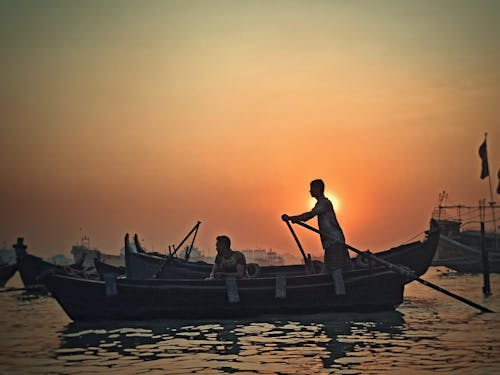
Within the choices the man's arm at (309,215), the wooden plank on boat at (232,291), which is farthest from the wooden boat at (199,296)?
the man's arm at (309,215)

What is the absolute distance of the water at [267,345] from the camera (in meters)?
10.1

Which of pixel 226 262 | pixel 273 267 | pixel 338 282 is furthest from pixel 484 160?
pixel 226 262

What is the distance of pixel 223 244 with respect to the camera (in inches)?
665

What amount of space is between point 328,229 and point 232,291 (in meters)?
2.87

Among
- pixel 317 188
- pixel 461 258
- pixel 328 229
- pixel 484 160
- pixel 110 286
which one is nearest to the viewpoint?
pixel 110 286

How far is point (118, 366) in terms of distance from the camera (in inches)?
411

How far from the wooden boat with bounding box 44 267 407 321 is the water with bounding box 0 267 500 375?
12.3 inches

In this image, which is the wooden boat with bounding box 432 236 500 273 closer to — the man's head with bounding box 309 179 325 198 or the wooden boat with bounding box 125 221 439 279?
the wooden boat with bounding box 125 221 439 279

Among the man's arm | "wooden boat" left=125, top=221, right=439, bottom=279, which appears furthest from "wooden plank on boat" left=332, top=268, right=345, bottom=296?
"wooden boat" left=125, top=221, right=439, bottom=279

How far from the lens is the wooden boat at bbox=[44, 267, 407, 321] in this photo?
1622cm

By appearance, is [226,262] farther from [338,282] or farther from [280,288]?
[338,282]

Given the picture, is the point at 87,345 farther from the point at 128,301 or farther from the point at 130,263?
the point at 130,263

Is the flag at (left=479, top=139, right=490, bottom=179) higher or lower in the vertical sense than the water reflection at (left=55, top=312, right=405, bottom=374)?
higher

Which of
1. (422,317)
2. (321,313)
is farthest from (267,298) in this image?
(422,317)
